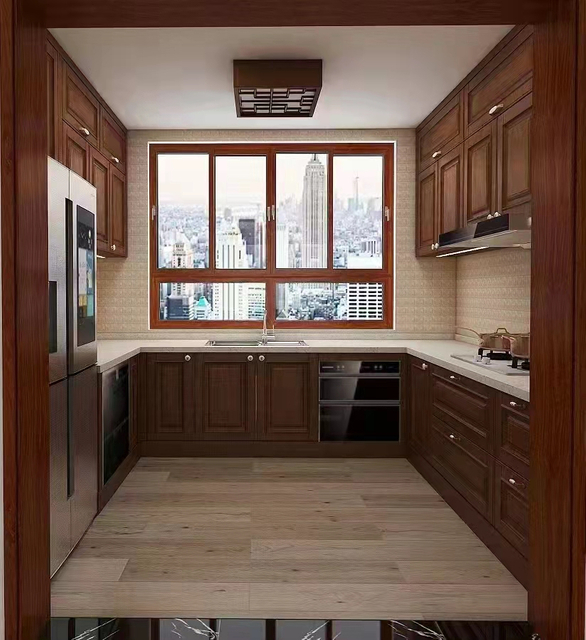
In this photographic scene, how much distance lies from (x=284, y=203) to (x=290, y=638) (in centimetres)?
377

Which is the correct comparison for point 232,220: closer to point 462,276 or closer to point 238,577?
point 462,276

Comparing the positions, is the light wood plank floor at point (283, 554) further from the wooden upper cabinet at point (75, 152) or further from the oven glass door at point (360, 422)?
the wooden upper cabinet at point (75, 152)

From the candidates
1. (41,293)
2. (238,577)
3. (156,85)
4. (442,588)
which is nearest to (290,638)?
(238,577)

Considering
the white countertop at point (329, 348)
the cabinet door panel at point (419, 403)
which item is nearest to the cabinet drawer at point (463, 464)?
the cabinet door panel at point (419, 403)

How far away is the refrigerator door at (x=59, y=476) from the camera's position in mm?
2684

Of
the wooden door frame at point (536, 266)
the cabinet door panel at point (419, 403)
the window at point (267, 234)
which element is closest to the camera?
the wooden door frame at point (536, 266)

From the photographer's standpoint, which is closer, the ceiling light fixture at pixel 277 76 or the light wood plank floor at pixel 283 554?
the light wood plank floor at pixel 283 554

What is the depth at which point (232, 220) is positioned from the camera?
5.35 metres

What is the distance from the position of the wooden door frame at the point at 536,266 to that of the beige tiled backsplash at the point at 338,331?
3.15m

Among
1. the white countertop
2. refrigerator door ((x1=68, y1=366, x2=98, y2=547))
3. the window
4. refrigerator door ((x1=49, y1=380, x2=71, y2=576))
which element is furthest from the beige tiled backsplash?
refrigerator door ((x1=49, y1=380, x2=71, y2=576))

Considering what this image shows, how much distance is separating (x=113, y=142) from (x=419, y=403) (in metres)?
2.94

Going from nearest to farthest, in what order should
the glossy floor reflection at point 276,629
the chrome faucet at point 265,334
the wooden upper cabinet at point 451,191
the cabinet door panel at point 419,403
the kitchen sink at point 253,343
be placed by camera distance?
the glossy floor reflection at point 276,629, the wooden upper cabinet at point 451,191, the cabinet door panel at point 419,403, the kitchen sink at point 253,343, the chrome faucet at point 265,334

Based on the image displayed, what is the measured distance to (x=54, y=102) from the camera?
337 cm

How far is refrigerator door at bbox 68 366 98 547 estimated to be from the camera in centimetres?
298
